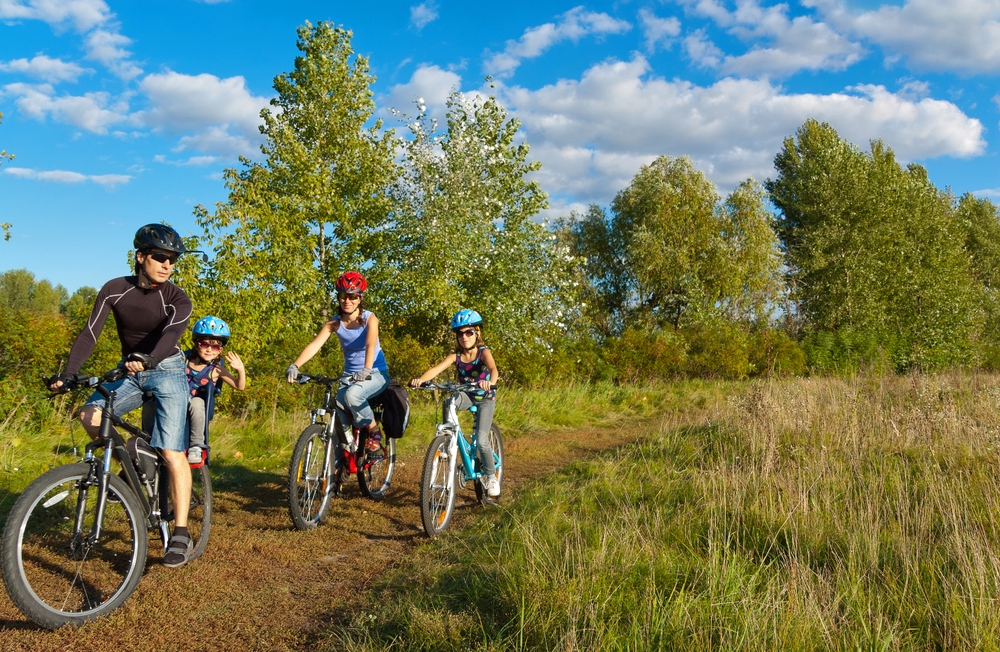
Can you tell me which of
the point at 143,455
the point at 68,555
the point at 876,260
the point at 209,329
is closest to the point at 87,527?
the point at 68,555

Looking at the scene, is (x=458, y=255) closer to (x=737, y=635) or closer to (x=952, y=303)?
(x=737, y=635)

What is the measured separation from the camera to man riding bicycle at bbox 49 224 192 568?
3855 mm

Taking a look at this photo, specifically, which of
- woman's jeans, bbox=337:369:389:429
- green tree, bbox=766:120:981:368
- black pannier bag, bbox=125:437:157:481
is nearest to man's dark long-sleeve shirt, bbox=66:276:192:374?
black pannier bag, bbox=125:437:157:481

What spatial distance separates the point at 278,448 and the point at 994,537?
299 inches

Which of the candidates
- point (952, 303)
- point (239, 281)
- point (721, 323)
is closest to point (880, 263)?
point (952, 303)

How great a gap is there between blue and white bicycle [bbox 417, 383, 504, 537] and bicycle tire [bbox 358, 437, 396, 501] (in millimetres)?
746

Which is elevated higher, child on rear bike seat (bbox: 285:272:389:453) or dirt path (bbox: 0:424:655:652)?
child on rear bike seat (bbox: 285:272:389:453)

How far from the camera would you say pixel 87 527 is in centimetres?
382

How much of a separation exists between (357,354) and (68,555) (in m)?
2.67

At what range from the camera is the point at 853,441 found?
594 cm

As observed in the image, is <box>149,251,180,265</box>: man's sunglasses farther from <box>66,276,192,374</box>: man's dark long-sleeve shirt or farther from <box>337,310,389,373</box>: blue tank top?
<box>337,310,389,373</box>: blue tank top

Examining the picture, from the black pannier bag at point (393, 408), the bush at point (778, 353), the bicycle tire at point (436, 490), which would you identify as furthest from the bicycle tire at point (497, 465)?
the bush at point (778, 353)

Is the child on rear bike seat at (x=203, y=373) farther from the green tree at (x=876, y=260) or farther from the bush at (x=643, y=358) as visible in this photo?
the green tree at (x=876, y=260)

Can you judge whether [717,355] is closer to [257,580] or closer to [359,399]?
[359,399]
